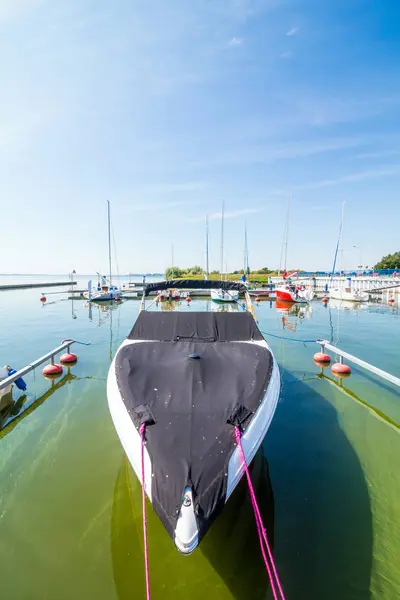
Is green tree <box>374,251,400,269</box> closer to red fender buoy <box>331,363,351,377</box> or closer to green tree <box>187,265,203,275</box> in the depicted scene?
green tree <box>187,265,203,275</box>

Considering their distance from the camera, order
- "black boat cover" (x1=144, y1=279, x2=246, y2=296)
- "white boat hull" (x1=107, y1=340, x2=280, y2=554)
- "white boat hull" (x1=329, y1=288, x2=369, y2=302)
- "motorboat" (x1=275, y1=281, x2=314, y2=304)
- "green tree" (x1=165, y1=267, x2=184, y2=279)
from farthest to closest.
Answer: "green tree" (x1=165, y1=267, x2=184, y2=279), "white boat hull" (x1=329, y1=288, x2=369, y2=302), "motorboat" (x1=275, y1=281, x2=314, y2=304), "black boat cover" (x1=144, y1=279, x2=246, y2=296), "white boat hull" (x1=107, y1=340, x2=280, y2=554)

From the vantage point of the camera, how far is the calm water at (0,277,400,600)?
9.82ft

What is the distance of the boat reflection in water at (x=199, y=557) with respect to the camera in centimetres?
292

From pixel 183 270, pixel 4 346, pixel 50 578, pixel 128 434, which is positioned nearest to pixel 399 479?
pixel 128 434

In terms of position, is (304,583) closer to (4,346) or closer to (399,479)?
(399,479)

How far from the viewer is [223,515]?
3717 mm

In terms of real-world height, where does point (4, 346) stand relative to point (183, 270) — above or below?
below

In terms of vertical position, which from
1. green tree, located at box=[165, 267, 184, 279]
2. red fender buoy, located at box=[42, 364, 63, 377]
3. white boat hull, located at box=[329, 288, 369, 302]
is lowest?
red fender buoy, located at box=[42, 364, 63, 377]

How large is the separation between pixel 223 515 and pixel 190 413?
151cm

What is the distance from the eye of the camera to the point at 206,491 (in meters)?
2.58

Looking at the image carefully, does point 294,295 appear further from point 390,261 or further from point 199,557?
point 390,261

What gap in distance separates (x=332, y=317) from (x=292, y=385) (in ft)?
49.6

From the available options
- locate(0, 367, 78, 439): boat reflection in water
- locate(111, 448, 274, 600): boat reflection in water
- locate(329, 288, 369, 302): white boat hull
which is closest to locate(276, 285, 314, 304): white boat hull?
locate(329, 288, 369, 302): white boat hull

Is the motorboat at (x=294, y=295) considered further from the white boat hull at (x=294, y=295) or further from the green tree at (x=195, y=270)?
the green tree at (x=195, y=270)
